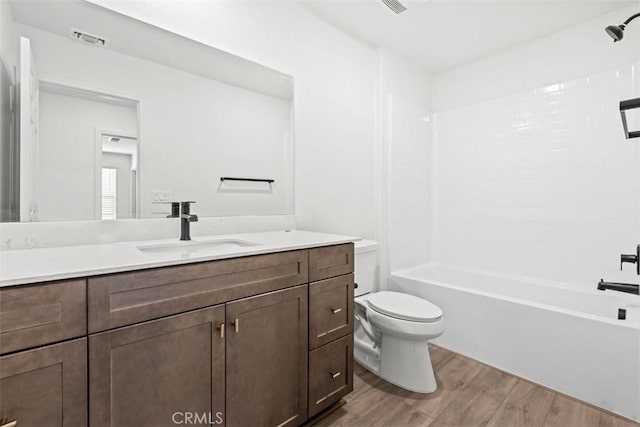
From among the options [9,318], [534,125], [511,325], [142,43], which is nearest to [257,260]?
[9,318]

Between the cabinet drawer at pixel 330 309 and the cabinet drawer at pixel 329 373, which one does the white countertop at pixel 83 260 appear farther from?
the cabinet drawer at pixel 329 373

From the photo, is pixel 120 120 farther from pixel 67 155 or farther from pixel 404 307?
pixel 404 307

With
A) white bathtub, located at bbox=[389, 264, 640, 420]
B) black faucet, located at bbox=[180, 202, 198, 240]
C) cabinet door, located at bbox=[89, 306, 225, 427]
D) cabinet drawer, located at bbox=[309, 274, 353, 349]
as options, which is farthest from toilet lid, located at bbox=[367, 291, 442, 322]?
black faucet, located at bbox=[180, 202, 198, 240]

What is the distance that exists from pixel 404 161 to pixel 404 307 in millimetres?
1425

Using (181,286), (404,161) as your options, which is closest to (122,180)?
(181,286)

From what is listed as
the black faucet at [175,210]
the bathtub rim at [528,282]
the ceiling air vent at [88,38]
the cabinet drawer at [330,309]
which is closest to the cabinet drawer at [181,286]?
the cabinet drawer at [330,309]

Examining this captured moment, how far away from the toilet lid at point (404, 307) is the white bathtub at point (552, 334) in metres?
0.47

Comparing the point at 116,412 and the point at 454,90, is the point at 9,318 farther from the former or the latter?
the point at 454,90

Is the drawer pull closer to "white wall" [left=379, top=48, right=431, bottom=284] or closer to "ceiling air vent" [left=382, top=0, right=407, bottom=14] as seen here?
"white wall" [left=379, top=48, right=431, bottom=284]

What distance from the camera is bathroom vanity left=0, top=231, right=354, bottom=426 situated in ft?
2.43

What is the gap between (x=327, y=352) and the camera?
1435 mm

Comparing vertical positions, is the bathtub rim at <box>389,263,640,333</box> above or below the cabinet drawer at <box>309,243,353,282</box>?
below

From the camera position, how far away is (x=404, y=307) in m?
1.86

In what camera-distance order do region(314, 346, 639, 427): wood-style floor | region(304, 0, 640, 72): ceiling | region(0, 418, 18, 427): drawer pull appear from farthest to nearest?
1. region(304, 0, 640, 72): ceiling
2. region(314, 346, 639, 427): wood-style floor
3. region(0, 418, 18, 427): drawer pull
